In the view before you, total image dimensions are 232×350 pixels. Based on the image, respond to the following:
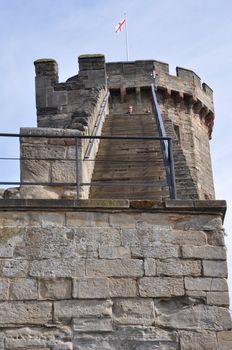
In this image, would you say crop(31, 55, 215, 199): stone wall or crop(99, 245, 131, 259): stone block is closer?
crop(99, 245, 131, 259): stone block

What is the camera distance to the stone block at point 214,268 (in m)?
9.05

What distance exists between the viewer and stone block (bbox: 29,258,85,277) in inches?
350

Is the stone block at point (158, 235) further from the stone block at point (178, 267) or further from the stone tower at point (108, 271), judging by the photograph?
the stone block at point (178, 267)

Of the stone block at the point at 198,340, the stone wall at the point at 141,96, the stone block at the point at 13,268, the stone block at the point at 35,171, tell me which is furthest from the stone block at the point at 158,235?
the stone wall at the point at 141,96

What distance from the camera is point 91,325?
8.73 m

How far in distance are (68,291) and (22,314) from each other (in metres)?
0.53

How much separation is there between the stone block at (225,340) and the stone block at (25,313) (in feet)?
5.77

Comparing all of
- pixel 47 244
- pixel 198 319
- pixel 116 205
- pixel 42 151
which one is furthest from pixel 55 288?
pixel 42 151

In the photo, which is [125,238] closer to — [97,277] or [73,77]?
[97,277]

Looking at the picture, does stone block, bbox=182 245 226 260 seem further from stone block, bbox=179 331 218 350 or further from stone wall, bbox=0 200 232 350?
stone block, bbox=179 331 218 350

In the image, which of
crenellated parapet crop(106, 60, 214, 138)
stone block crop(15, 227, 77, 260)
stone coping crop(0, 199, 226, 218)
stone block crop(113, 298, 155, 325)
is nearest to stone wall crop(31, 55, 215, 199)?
crenellated parapet crop(106, 60, 214, 138)

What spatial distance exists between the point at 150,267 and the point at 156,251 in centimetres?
20

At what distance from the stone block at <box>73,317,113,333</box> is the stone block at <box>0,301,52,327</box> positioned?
0.94 feet

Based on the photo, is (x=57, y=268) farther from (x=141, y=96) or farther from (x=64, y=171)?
(x=141, y=96)
